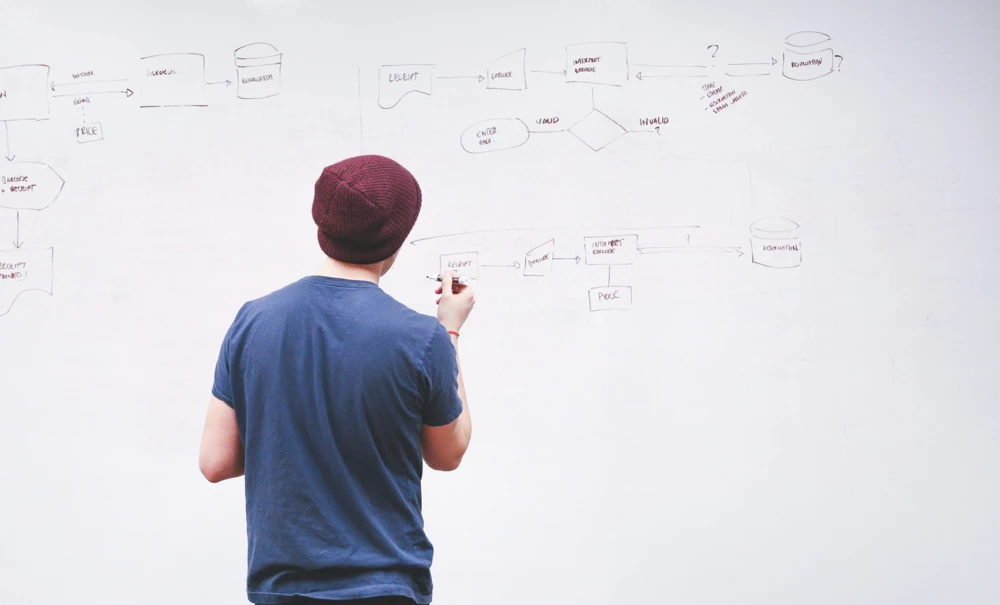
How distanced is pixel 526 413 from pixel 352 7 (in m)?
1.12

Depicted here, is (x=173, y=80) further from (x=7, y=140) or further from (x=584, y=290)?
(x=584, y=290)

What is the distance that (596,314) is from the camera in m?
2.01

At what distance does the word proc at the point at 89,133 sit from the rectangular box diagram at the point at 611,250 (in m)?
1.27

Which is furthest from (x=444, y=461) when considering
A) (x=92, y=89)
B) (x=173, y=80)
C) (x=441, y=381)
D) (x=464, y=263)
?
(x=92, y=89)

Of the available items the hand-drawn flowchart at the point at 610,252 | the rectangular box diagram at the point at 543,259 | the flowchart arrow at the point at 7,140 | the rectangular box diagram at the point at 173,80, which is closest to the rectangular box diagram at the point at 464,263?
the hand-drawn flowchart at the point at 610,252

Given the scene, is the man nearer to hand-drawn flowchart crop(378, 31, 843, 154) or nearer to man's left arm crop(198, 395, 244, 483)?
man's left arm crop(198, 395, 244, 483)

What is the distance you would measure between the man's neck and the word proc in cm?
130

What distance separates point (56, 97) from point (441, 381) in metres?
1.61

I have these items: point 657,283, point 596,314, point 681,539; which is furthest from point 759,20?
point 681,539

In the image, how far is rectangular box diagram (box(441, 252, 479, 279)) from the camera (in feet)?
6.59

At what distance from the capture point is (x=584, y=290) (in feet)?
6.59

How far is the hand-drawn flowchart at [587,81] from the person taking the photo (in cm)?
201

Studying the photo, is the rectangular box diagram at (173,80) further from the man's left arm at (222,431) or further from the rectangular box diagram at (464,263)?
the man's left arm at (222,431)

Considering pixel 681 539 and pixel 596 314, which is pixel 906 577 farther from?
pixel 596 314
